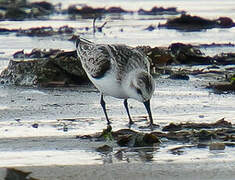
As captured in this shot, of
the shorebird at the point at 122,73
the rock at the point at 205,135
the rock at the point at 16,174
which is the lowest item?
the rock at the point at 205,135

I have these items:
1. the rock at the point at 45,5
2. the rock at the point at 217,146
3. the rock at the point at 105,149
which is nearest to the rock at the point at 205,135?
the rock at the point at 217,146

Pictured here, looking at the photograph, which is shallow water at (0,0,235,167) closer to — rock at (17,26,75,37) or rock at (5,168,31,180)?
rock at (5,168,31,180)

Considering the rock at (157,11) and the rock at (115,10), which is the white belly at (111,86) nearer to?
the rock at (157,11)

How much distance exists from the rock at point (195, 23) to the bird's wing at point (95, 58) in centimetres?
643

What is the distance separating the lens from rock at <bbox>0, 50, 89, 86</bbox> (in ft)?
29.2

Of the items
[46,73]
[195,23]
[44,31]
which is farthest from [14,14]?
[46,73]

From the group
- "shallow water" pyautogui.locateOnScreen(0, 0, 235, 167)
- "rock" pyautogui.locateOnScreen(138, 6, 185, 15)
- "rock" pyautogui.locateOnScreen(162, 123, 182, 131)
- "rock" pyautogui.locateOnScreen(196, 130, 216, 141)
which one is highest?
"rock" pyautogui.locateOnScreen(138, 6, 185, 15)

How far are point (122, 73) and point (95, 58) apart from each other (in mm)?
561

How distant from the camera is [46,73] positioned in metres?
8.95

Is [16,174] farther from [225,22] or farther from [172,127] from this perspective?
[225,22]

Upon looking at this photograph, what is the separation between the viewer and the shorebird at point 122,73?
660cm

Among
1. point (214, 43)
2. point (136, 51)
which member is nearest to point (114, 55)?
point (136, 51)

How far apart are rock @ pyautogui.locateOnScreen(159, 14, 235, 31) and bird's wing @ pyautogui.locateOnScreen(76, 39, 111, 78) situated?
6.43 meters

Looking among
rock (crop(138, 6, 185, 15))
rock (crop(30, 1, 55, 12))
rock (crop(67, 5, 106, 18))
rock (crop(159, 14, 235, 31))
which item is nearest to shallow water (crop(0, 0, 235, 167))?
rock (crop(159, 14, 235, 31))
